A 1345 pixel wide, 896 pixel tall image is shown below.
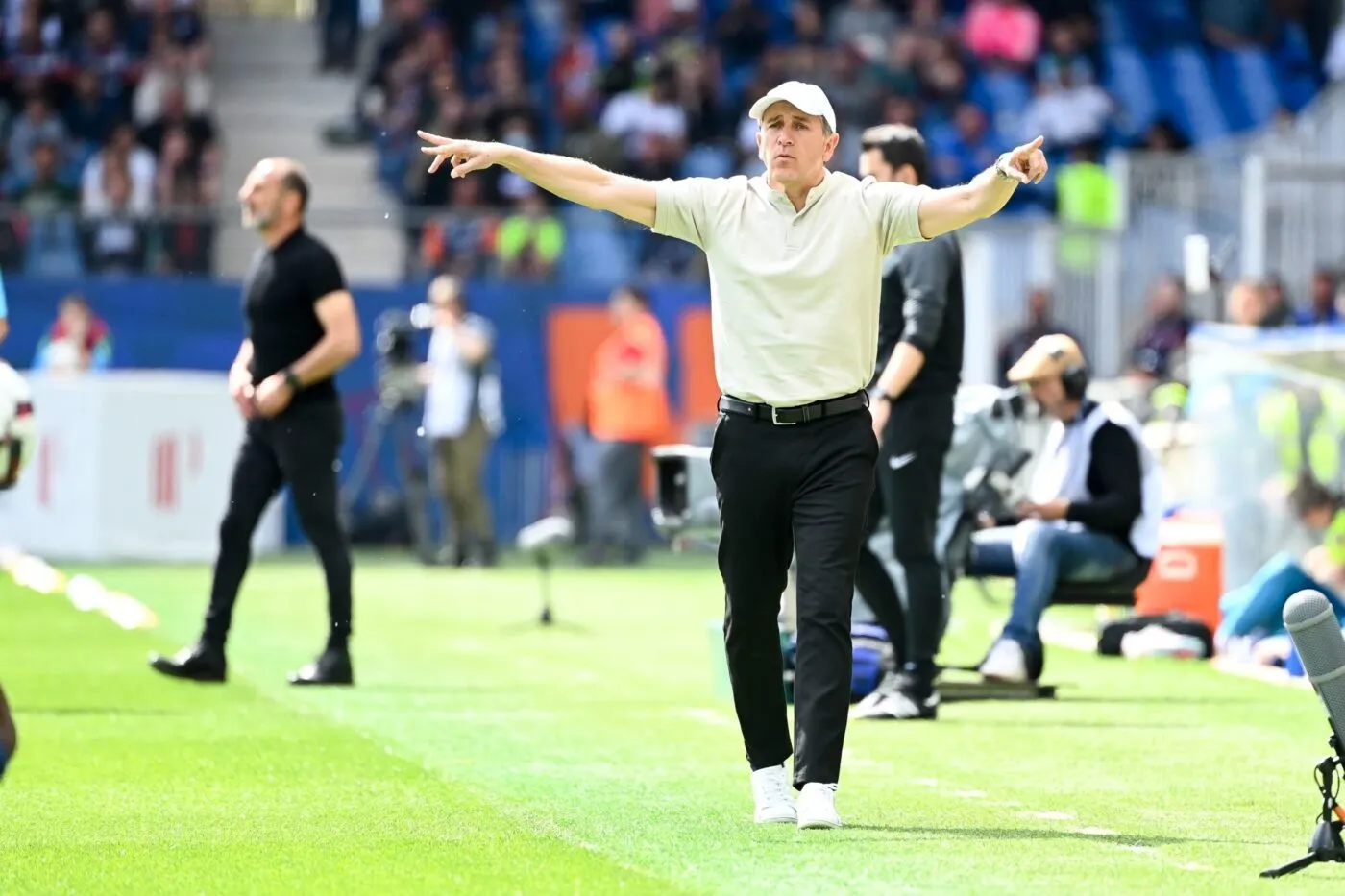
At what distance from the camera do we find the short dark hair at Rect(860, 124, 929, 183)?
10.2 meters

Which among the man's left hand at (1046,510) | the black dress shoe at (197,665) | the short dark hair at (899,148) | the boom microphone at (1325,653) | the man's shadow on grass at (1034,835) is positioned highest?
the short dark hair at (899,148)

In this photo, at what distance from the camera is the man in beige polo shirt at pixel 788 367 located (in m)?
7.55

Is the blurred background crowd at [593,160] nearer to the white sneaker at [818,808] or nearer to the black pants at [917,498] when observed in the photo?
the black pants at [917,498]

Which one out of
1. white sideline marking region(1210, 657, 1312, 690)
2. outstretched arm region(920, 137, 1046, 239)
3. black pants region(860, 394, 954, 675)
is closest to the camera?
outstretched arm region(920, 137, 1046, 239)

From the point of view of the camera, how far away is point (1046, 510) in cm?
1191

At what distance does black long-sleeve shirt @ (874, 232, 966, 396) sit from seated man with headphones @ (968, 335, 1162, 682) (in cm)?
168

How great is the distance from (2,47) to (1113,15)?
1241 centimetres

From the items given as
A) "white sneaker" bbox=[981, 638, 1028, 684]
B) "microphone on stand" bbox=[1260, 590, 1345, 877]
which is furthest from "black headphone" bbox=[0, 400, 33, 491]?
Answer: "white sneaker" bbox=[981, 638, 1028, 684]

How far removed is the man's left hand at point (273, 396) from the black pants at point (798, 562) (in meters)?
4.03

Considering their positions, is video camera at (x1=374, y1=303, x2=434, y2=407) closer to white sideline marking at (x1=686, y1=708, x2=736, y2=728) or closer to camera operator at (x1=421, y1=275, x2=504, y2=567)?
camera operator at (x1=421, y1=275, x2=504, y2=567)

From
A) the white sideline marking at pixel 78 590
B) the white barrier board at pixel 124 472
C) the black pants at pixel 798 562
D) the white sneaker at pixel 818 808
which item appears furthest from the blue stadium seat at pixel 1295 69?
the white sneaker at pixel 818 808

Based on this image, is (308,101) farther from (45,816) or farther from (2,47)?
(45,816)

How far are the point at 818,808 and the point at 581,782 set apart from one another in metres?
1.39

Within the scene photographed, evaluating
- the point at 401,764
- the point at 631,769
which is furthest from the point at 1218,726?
the point at 401,764
